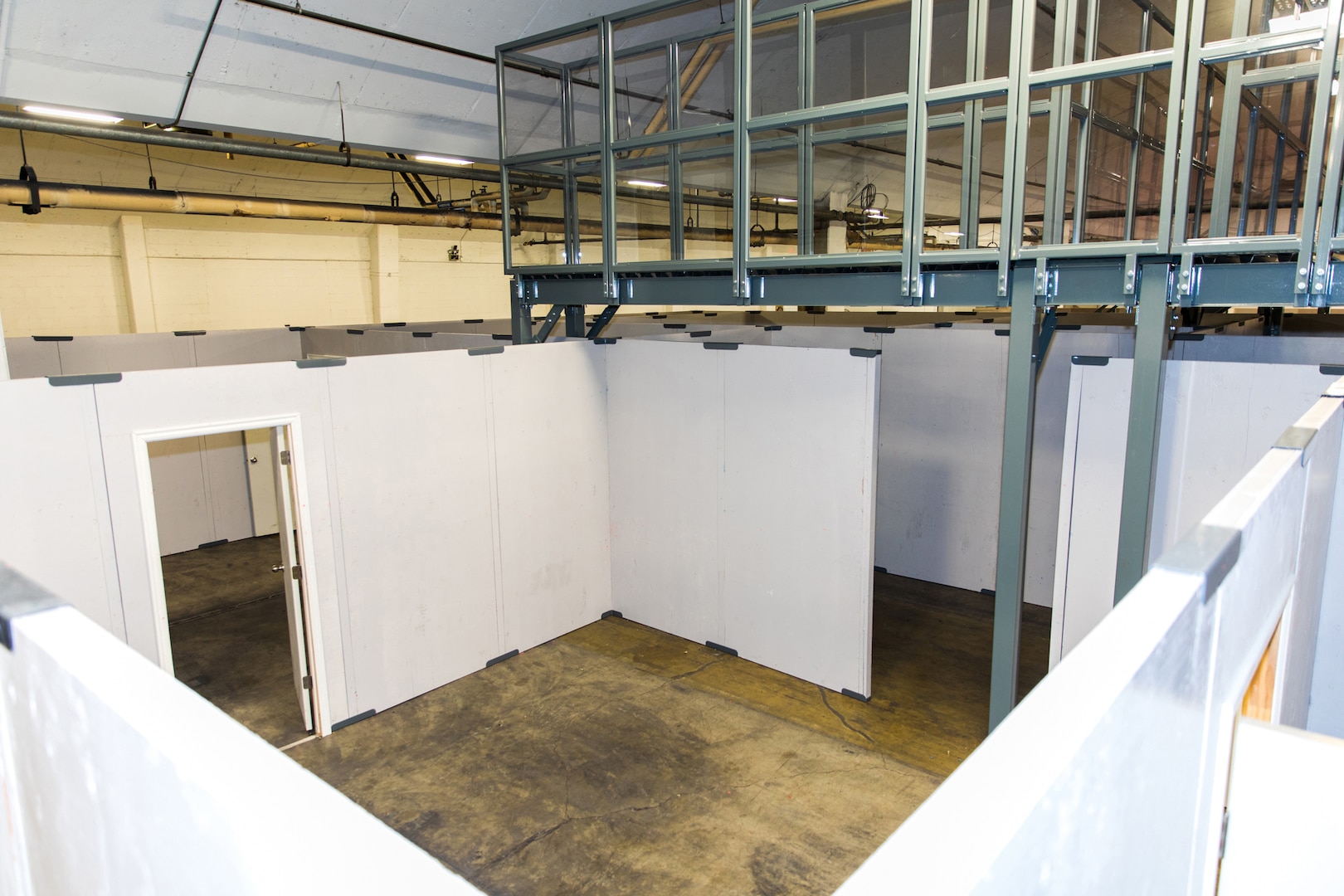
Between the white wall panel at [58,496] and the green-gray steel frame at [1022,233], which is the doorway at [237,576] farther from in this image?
the green-gray steel frame at [1022,233]

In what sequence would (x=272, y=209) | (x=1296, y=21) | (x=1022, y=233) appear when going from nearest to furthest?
(x=1022, y=233)
(x=1296, y=21)
(x=272, y=209)

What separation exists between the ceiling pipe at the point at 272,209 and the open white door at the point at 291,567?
4040 millimetres

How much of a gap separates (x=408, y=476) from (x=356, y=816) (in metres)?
4.69

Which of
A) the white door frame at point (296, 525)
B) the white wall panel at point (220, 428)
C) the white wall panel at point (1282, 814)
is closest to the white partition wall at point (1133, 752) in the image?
the white wall panel at point (1282, 814)

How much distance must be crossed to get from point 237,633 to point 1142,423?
21.7 ft

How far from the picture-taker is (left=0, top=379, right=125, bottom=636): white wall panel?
3.76 meters

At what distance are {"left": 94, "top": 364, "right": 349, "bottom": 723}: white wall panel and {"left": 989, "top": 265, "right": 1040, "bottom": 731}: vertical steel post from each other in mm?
3874

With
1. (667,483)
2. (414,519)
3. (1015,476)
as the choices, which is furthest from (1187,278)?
(414,519)

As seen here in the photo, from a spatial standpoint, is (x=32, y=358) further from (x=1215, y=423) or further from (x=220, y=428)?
(x=1215, y=423)

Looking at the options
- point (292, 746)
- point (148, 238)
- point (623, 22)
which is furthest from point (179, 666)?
point (148, 238)

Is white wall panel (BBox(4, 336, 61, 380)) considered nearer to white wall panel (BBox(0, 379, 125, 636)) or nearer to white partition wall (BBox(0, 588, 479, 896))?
white wall panel (BBox(0, 379, 125, 636))

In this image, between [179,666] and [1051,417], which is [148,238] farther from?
[1051,417]

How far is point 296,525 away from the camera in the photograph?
4.80m

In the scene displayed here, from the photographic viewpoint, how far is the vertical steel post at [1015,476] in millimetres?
3980
